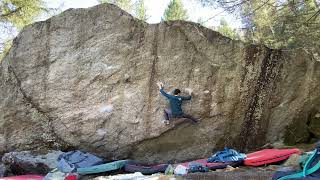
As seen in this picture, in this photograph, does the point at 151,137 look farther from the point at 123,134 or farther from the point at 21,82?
the point at 21,82

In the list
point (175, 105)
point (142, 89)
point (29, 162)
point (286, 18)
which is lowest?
point (29, 162)

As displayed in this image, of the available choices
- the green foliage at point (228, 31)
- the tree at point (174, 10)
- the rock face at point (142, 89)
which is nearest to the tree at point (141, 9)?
the tree at point (174, 10)

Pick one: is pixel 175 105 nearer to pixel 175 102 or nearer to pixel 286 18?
pixel 175 102

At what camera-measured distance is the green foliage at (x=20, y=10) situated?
46.6 ft

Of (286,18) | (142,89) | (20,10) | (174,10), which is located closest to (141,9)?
(174,10)

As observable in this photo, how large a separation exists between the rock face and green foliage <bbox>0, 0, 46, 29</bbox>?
4.86 metres

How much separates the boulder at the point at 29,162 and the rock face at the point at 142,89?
62 cm

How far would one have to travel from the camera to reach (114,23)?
9.80m

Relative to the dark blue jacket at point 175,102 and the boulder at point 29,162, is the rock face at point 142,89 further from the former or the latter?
the boulder at point 29,162

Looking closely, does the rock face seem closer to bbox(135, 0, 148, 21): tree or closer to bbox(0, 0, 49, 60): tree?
bbox(0, 0, 49, 60): tree

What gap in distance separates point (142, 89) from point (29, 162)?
3.12 m

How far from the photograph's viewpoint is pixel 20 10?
14.3m

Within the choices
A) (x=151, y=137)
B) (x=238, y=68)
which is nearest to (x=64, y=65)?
(x=151, y=137)

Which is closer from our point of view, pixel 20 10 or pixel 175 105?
pixel 175 105
